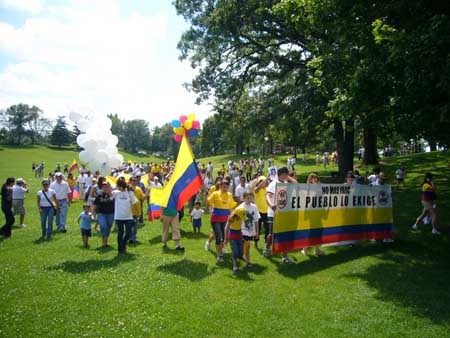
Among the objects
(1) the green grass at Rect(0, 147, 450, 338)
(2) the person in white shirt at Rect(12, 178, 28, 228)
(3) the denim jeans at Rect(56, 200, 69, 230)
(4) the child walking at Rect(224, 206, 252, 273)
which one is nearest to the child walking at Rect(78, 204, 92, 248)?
(1) the green grass at Rect(0, 147, 450, 338)

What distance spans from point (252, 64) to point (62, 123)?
314 ft

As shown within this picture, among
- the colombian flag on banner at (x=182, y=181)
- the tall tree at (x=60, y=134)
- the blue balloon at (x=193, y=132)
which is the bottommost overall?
the colombian flag on banner at (x=182, y=181)

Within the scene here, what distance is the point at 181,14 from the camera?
21953mm

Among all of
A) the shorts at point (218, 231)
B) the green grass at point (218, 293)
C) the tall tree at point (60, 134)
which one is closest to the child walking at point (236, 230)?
the green grass at point (218, 293)

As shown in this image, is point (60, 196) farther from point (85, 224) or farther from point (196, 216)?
point (196, 216)

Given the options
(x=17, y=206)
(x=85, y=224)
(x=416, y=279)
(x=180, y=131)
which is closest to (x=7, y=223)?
(x=17, y=206)

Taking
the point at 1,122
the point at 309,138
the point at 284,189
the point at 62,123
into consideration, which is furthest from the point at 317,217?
the point at 1,122

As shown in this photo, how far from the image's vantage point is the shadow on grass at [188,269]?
805 centimetres

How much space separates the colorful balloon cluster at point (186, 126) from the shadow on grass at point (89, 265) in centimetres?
359

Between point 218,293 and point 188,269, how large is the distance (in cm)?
167

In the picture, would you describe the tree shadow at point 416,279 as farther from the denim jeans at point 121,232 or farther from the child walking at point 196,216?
the child walking at point 196,216

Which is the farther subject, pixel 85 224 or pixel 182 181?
pixel 85 224

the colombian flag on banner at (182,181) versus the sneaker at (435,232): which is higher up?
the colombian flag on banner at (182,181)

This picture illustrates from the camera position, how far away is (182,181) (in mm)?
10094
